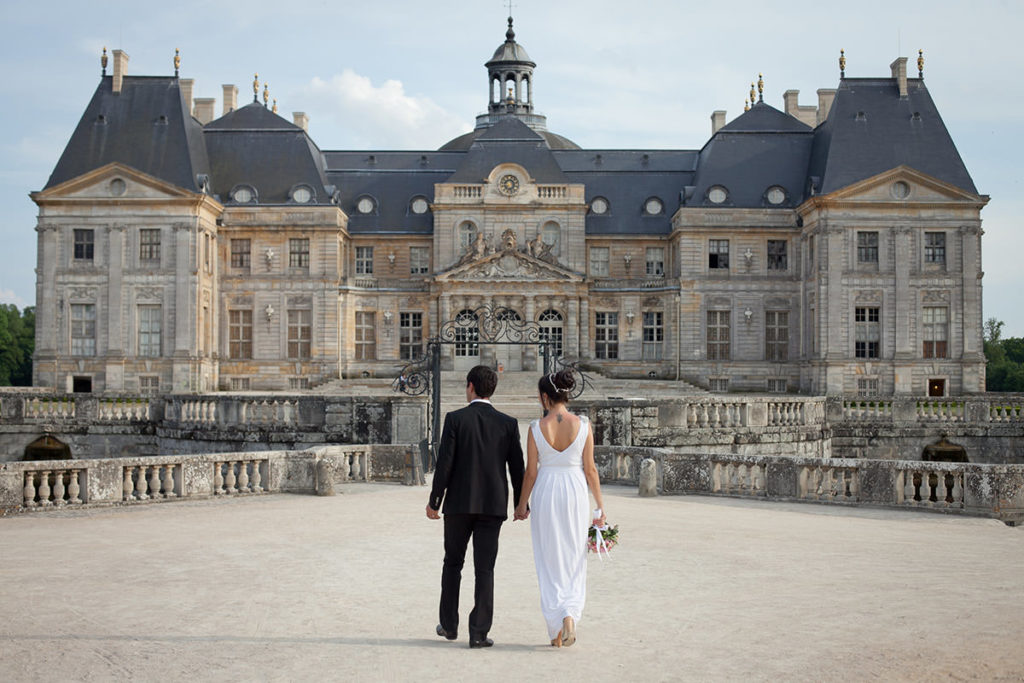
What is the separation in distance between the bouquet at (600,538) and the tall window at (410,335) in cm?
3734

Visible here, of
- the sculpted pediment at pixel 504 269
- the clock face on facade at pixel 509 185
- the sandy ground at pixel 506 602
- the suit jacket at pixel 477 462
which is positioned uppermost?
the clock face on facade at pixel 509 185

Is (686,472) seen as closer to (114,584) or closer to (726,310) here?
(114,584)

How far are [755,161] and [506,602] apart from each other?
3947 centimetres

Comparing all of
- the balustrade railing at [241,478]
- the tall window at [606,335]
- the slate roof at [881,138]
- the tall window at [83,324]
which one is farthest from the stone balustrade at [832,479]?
the tall window at [83,324]

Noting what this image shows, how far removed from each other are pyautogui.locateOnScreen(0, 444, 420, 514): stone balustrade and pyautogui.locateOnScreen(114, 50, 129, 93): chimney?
106 ft

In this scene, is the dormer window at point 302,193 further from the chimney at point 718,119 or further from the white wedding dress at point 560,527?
the white wedding dress at point 560,527

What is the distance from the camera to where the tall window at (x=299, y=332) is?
43938mm

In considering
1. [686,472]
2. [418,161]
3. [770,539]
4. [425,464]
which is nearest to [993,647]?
[770,539]

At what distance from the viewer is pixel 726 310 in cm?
4397

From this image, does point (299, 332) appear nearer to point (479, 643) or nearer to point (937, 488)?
point (937, 488)

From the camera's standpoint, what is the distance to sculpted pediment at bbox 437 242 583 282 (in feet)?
140

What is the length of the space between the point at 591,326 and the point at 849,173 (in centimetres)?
1241

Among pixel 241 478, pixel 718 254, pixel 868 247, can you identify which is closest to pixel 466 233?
pixel 718 254

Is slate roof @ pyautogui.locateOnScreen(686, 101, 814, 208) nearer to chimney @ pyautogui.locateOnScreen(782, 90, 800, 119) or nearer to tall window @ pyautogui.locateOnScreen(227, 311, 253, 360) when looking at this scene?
chimney @ pyautogui.locateOnScreen(782, 90, 800, 119)
